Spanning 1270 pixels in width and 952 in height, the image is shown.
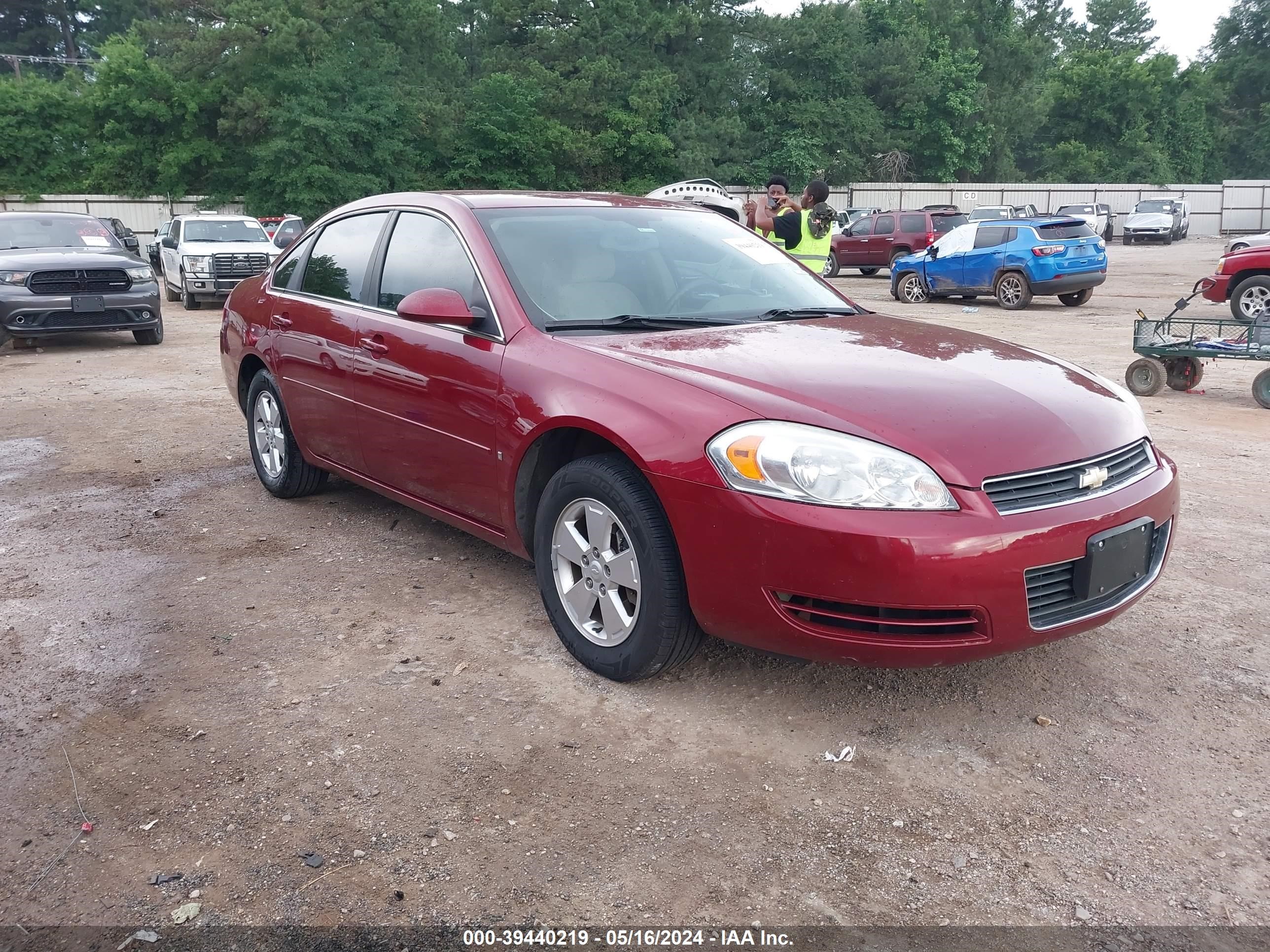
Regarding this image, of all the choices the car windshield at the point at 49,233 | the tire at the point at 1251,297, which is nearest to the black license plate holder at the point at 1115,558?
the tire at the point at 1251,297

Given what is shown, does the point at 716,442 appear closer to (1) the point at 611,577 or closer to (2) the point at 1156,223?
(1) the point at 611,577

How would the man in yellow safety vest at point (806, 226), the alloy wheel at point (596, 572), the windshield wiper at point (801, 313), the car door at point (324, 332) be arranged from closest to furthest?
the alloy wheel at point (596, 572)
the windshield wiper at point (801, 313)
the car door at point (324, 332)
the man in yellow safety vest at point (806, 226)

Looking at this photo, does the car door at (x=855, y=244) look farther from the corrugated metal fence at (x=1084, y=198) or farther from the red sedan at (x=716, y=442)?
the corrugated metal fence at (x=1084, y=198)

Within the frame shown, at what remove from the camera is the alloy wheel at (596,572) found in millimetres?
3438

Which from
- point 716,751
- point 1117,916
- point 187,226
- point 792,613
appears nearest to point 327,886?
point 716,751

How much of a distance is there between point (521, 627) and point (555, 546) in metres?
0.53

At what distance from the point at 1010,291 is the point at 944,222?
8766 millimetres

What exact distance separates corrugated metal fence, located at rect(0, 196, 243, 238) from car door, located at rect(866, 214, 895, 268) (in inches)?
957

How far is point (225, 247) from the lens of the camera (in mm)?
18281

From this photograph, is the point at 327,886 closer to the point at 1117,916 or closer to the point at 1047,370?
the point at 1117,916

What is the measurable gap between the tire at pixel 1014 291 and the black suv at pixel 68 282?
498 inches

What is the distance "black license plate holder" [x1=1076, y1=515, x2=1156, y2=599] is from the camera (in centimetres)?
308

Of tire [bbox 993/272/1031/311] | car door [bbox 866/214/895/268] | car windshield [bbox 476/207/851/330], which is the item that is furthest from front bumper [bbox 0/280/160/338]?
car door [bbox 866/214/895/268]

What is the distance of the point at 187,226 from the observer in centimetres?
1877
